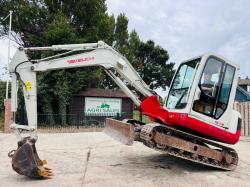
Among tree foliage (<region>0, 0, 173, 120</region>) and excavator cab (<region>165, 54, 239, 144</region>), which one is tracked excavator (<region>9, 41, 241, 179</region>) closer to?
excavator cab (<region>165, 54, 239, 144</region>)

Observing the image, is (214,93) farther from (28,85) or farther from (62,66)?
(28,85)

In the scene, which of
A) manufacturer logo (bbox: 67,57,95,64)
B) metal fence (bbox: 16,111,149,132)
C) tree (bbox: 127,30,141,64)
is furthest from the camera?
tree (bbox: 127,30,141,64)

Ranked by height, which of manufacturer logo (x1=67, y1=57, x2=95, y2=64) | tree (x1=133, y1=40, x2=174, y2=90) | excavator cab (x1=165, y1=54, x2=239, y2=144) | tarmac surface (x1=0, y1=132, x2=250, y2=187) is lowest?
tarmac surface (x1=0, y1=132, x2=250, y2=187)

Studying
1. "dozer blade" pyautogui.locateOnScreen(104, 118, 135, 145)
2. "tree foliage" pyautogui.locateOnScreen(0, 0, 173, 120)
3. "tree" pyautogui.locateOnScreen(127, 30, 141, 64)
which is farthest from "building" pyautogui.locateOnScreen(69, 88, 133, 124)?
"tree" pyautogui.locateOnScreen(127, 30, 141, 64)

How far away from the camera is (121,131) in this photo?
23.3ft

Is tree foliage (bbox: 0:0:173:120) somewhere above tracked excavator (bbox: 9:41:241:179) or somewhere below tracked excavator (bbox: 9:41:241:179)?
above

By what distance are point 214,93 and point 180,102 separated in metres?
0.77

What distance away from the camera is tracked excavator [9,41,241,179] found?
251 inches

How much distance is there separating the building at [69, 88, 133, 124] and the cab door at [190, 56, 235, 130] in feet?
39.5

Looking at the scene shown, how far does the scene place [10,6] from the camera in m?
20.9

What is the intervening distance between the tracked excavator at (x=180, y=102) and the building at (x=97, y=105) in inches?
463

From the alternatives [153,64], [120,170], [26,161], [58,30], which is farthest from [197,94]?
[153,64]

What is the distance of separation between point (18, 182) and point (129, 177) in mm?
2090

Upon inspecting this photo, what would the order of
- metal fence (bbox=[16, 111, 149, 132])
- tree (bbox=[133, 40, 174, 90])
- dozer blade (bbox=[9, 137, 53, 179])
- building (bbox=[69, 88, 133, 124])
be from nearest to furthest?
dozer blade (bbox=[9, 137, 53, 179]) → metal fence (bbox=[16, 111, 149, 132]) → building (bbox=[69, 88, 133, 124]) → tree (bbox=[133, 40, 174, 90])
